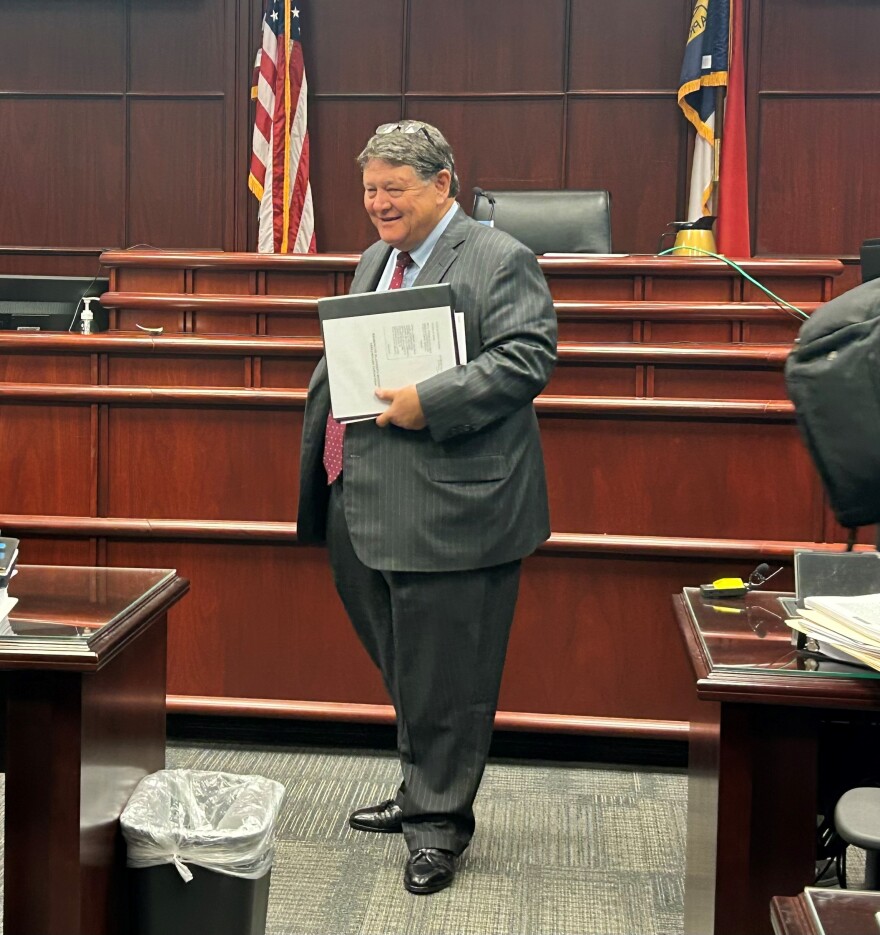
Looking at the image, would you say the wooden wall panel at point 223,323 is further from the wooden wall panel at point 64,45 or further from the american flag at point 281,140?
the wooden wall panel at point 64,45

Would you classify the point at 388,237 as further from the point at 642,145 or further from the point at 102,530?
the point at 642,145

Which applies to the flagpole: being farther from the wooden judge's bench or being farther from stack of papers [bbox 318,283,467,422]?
stack of papers [bbox 318,283,467,422]

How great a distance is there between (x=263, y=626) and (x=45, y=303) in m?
1.37

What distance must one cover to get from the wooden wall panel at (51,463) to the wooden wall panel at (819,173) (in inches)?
144

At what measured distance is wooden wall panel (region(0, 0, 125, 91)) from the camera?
18.4ft

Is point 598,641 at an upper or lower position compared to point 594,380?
lower

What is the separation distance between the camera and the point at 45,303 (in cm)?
347

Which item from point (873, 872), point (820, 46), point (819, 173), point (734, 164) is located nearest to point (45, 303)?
point (873, 872)

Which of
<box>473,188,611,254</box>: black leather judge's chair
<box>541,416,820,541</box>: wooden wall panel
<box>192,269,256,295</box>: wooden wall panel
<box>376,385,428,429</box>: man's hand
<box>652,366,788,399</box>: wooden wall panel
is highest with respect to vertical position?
<box>473,188,611,254</box>: black leather judge's chair

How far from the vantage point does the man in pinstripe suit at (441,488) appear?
2.00 metres

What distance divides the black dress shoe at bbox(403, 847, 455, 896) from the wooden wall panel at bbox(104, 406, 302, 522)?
916 millimetres

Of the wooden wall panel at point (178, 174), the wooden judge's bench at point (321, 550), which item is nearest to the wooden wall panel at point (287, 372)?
the wooden judge's bench at point (321, 550)

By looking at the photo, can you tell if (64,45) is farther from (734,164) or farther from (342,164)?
(734,164)

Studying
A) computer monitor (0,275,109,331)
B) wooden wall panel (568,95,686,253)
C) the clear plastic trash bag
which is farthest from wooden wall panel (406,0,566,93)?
the clear plastic trash bag
